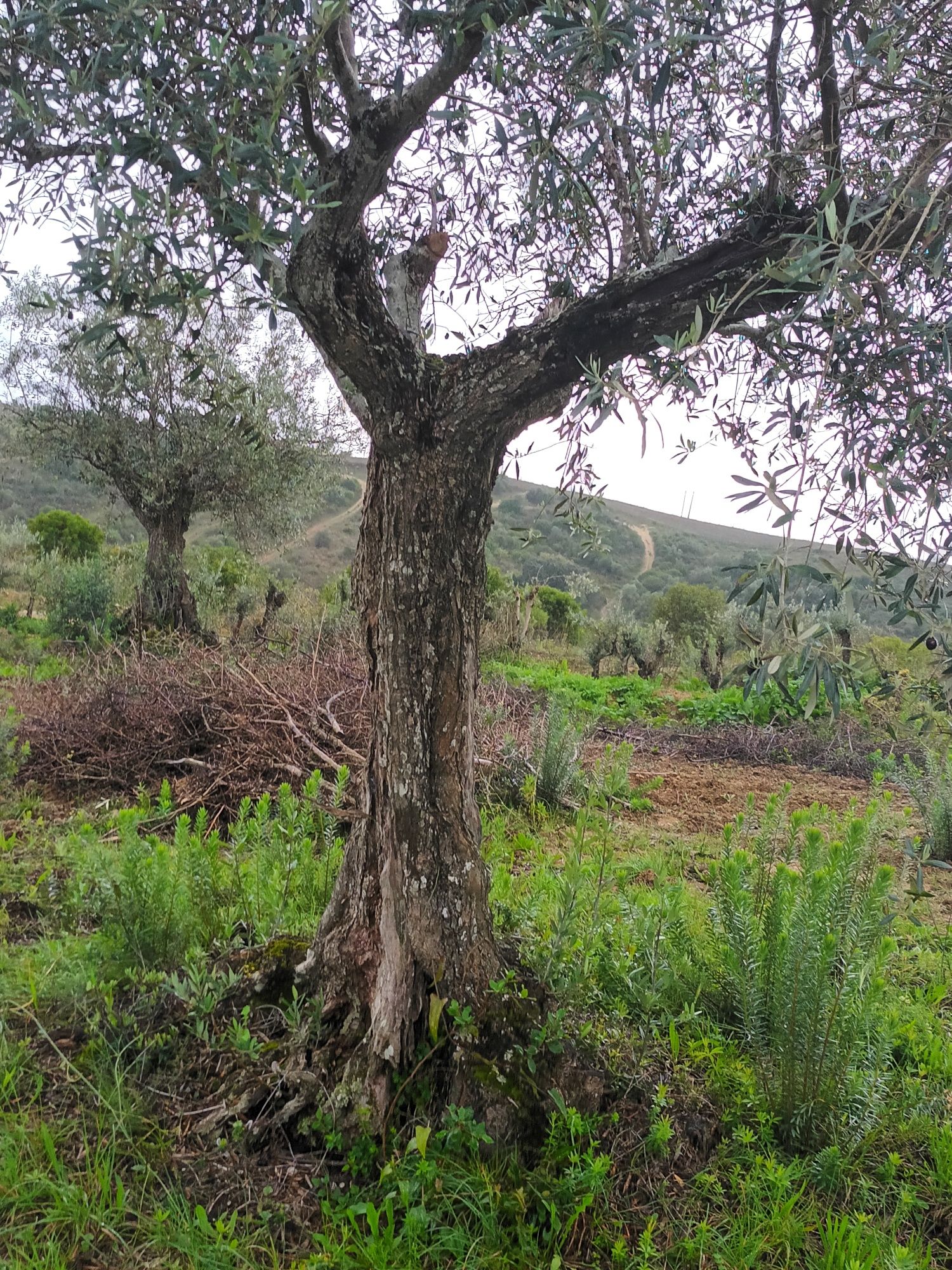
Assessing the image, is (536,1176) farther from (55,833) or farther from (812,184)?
(55,833)

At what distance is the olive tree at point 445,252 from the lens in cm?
172

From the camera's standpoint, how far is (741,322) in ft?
7.62

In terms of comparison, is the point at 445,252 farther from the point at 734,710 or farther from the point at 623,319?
the point at 734,710

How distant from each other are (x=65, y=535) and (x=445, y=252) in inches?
744

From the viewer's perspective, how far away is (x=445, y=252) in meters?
2.54

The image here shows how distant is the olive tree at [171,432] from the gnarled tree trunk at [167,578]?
16 mm

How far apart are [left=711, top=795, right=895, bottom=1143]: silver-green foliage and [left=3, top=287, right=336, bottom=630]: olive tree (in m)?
11.1

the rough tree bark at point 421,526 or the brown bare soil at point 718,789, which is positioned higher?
the rough tree bark at point 421,526

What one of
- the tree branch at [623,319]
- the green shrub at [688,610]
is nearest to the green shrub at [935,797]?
the tree branch at [623,319]

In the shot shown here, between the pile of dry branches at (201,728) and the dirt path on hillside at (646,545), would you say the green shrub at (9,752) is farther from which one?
the dirt path on hillside at (646,545)

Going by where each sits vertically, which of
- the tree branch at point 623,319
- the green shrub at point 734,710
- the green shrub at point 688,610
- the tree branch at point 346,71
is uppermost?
the tree branch at point 346,71

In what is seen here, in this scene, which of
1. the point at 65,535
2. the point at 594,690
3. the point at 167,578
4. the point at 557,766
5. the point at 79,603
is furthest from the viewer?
the point at 65,535

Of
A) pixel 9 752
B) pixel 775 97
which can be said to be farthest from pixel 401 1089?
pixel 9 752

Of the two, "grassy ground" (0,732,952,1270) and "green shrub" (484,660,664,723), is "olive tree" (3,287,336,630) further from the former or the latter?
"grassy ground" (0,732,952,1270)
